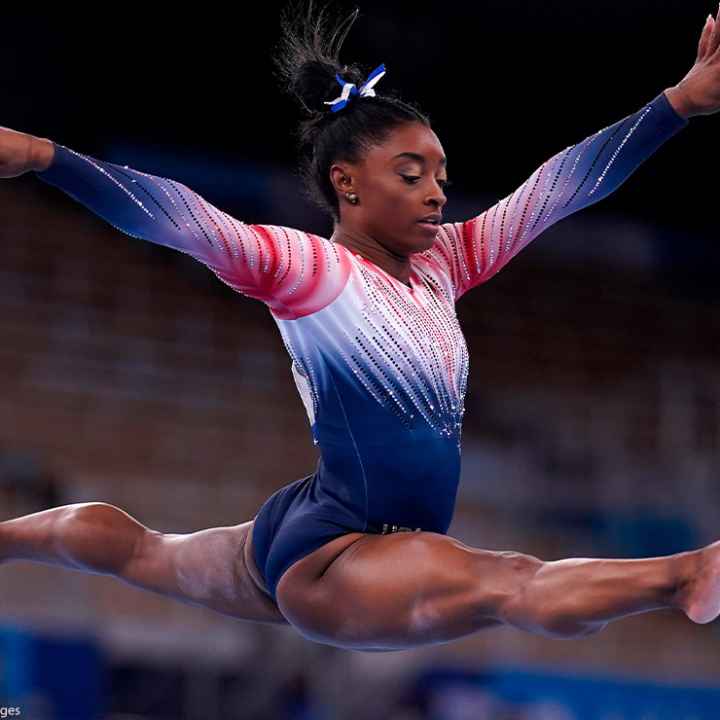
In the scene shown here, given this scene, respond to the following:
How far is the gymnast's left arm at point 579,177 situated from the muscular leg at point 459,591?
2.67 feet

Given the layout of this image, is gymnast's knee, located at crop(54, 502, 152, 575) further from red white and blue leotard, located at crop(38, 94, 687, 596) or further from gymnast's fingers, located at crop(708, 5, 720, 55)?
gymnast's fingers, located at crop(708, 5, 720, 55)

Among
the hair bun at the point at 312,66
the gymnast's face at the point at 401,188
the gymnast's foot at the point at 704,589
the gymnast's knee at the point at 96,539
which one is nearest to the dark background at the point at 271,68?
the hair bun at the point at 312,66

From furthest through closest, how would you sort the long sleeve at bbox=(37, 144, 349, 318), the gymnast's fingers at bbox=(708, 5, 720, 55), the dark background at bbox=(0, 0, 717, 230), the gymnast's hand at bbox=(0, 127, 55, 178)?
the dark background at bbox=(0, 0, 717, 230) < the gymnast's fingers at bbox=(708, 5, 720, 55) < the long sleeve at bbox=(37, 144, 349, 318) < the gymnast's hand at bbox=(0, 127, 55, 178)

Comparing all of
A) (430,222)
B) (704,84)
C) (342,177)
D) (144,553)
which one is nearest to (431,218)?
(430,222)

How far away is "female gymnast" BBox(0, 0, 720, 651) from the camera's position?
7.80 ft

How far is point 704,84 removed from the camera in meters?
2.86

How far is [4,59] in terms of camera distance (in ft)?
25.2

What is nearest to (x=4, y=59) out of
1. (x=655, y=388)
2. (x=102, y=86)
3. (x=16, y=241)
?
(x=102, y=86)

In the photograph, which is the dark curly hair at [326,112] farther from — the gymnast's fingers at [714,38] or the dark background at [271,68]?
the dark background at [271,68]

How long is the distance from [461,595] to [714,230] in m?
7.39

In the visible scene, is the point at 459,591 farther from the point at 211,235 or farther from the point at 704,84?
the point at 704,84

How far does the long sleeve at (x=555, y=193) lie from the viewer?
9.71ft

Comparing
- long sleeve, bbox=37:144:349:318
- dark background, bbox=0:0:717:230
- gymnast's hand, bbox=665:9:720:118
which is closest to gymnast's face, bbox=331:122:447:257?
long sleeve, bbox=37:144:349:318

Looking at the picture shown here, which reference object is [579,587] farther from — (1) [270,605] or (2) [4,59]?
(2) [4,59]
